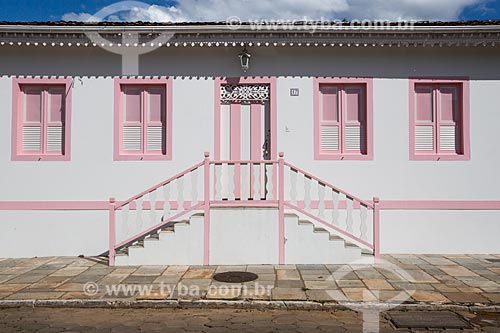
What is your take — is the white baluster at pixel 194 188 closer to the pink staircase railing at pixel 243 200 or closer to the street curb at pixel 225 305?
the pink staircase railing at pixel 243 200

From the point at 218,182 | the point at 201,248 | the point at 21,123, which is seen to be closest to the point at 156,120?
the point at 218,182

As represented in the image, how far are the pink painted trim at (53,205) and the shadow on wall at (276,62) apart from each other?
274 centimetres

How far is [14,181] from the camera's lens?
969 centimetres

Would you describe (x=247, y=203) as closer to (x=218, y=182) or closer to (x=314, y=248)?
(x=218, y=182)

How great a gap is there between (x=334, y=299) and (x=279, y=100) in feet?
15.7

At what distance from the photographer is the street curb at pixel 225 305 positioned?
243 inches

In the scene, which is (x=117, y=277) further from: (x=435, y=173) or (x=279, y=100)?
(x=435, y=173)

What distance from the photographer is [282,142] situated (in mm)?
9805

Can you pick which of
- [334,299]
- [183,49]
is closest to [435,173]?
[334,299]

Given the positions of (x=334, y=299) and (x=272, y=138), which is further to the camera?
(x=272, y=138)

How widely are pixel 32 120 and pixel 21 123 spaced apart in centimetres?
23

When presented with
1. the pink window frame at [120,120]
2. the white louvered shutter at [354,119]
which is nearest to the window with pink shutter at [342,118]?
the white louvered shutter at [354,119]

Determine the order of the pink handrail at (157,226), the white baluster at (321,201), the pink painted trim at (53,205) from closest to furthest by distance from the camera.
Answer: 1. the pink handrail at (157,226)
2. the white baluster at (321,201)
3. the pink painted trim at (53,205)

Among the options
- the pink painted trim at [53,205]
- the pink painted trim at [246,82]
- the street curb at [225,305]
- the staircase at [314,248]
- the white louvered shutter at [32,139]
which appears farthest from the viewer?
the white louvered shutter at [32,139]
